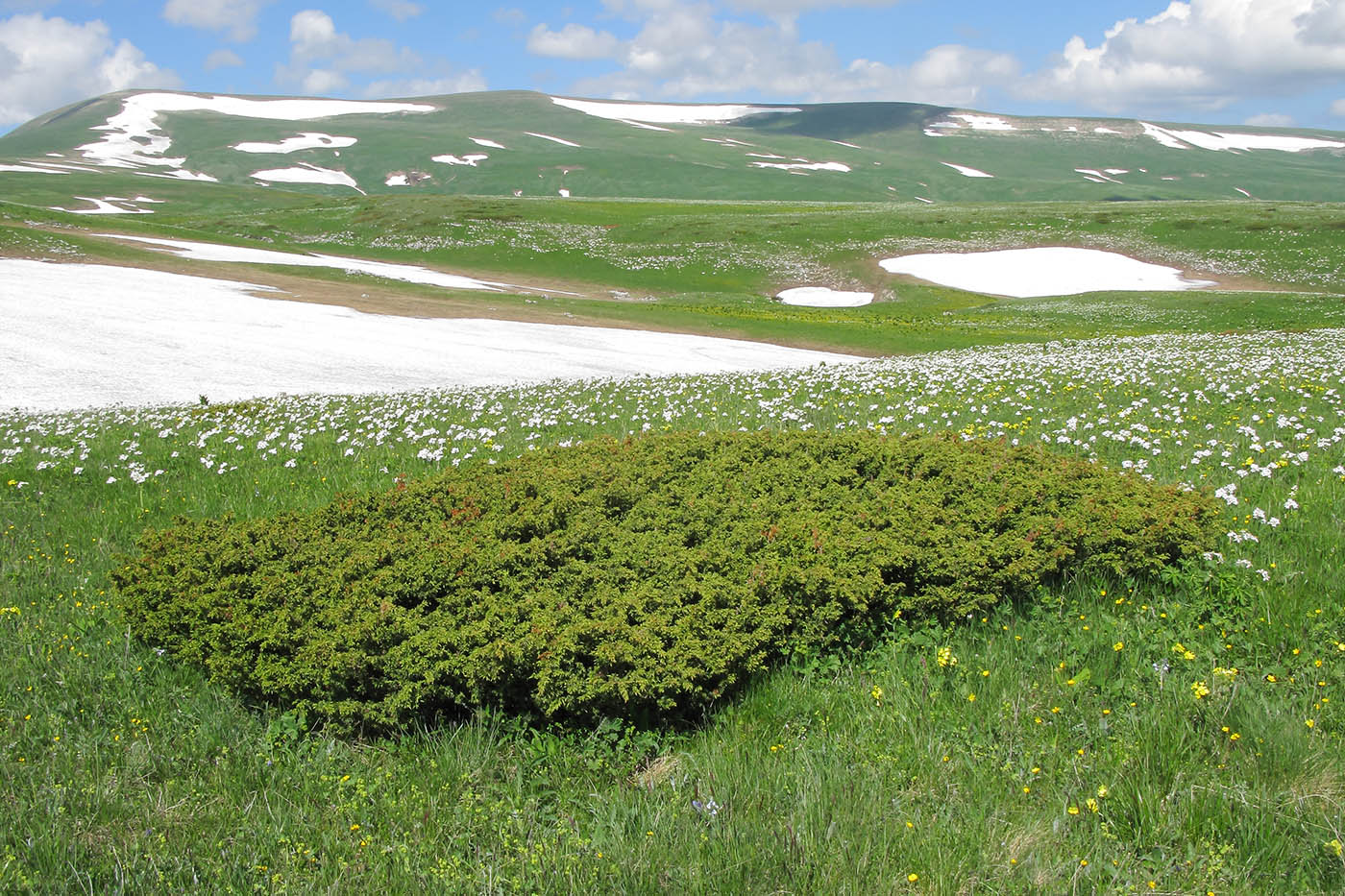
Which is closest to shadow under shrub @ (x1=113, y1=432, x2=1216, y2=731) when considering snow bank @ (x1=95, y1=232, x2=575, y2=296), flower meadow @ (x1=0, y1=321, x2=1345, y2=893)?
flower meadow @ (x1=0, y1=321, x2=1345, y2=893)

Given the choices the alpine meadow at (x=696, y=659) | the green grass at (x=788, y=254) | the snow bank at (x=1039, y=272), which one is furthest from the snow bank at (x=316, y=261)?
the alpine meadow at (x=696, y=659)

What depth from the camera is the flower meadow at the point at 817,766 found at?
3887mm

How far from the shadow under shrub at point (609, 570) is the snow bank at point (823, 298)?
169ft

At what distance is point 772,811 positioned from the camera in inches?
170

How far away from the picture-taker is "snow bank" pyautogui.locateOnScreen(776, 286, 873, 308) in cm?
5869

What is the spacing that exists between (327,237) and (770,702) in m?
87.7

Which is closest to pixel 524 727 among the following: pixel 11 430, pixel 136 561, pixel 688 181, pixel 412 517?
pixel 412 517

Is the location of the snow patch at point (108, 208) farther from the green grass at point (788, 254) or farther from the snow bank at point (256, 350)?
the snow bank at point (256, 350)

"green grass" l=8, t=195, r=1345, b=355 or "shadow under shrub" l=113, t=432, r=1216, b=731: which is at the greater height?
"green grass" l=8, t=195, r=1345, b=355

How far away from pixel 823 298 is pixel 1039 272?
65.2 ft

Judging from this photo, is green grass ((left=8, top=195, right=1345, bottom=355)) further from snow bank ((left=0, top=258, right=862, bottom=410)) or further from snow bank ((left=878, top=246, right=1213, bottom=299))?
snow bank ((left=0, top=258, right=862, bottom=410))

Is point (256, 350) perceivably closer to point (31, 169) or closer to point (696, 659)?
point (696, 659)

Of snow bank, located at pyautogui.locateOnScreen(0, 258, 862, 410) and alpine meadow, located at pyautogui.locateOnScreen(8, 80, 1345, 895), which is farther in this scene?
A: snow bank, located at pyautogui.locateOnScreen(0, 258, 862, 410)

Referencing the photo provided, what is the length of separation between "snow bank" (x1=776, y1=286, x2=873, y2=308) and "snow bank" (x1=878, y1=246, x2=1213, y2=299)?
7548 mm
